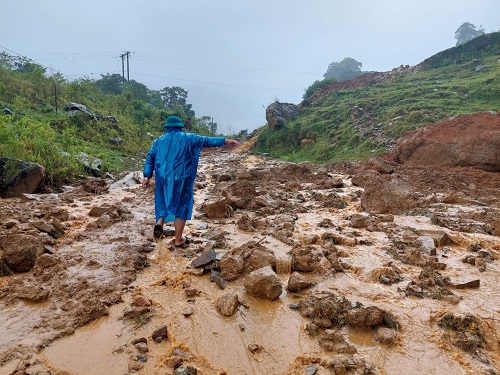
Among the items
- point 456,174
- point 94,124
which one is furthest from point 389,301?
point 94,124

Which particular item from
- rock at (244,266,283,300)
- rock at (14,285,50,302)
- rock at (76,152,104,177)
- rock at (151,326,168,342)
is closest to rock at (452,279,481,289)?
rock at (244,266,283,300)

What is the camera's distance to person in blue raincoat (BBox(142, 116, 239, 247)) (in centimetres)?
443

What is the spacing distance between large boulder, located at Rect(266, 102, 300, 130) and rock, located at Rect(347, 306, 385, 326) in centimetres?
2281

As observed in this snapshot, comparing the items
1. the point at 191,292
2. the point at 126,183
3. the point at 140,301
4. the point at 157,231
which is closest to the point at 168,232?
the point at 157,231

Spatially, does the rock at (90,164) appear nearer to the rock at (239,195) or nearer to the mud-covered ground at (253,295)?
the mud-covered ground at (253,295)

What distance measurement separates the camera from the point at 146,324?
2.71 metres

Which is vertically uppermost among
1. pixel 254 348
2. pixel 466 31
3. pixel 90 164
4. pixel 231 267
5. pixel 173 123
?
pixel 466 31

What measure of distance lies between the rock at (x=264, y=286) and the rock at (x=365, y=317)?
2.28ft

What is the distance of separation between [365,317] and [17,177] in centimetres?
735

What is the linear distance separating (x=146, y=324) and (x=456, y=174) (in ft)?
28.5

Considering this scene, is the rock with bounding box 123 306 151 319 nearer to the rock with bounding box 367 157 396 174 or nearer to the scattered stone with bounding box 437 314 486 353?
the scattered stone with bounding box 437 314 486 353

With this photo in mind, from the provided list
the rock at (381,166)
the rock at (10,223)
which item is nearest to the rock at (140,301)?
the rock at (10,223)

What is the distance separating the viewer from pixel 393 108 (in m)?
18.4

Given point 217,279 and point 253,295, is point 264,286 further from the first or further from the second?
point 217,279
